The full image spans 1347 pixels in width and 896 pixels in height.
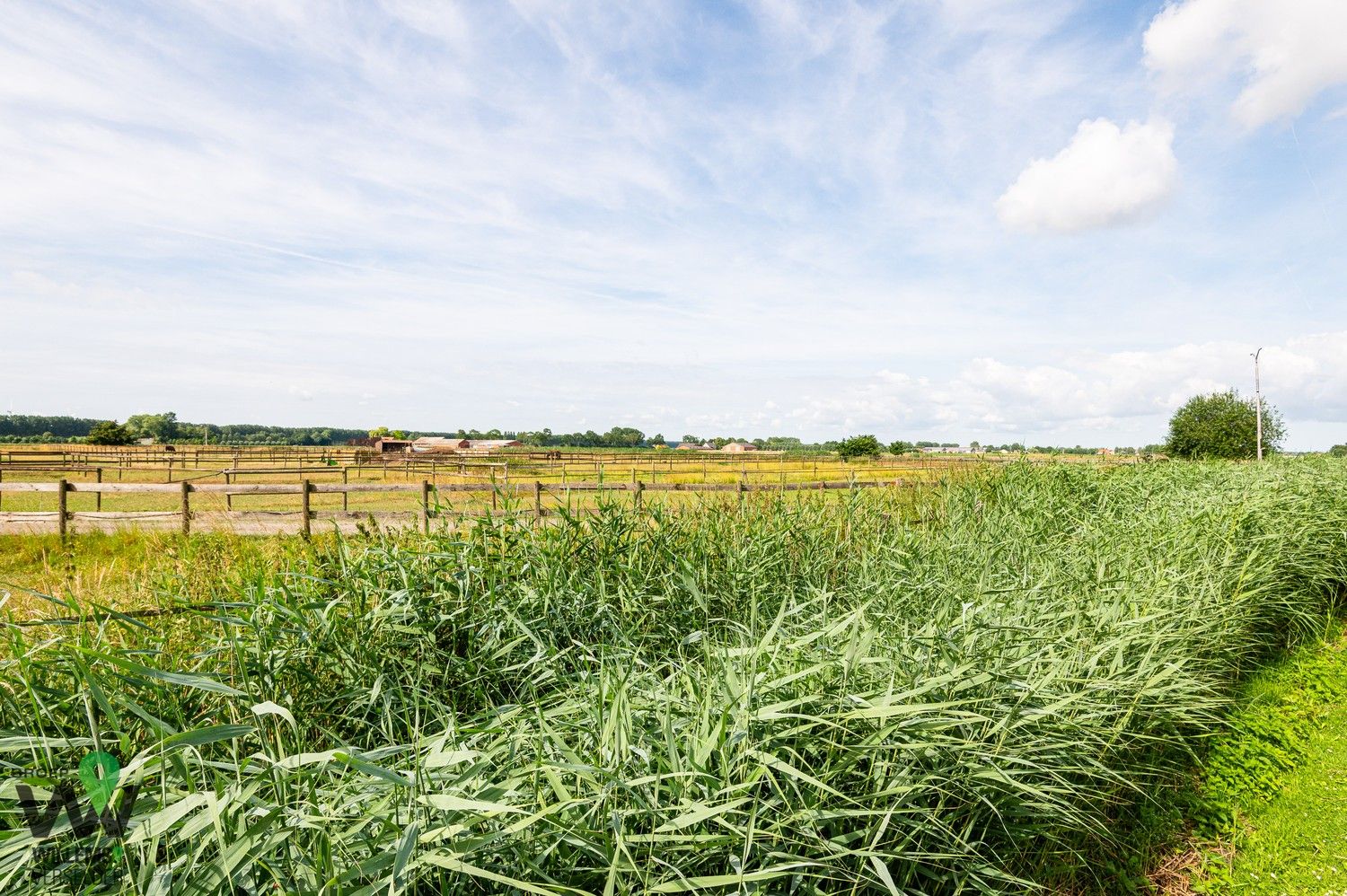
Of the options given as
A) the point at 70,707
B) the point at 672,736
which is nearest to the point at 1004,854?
the point at 672,736

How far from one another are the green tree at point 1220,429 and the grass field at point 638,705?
54.4 m

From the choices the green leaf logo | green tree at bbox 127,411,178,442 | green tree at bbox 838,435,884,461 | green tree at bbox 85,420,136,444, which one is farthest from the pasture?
green tree at bbox 127,411,178,442

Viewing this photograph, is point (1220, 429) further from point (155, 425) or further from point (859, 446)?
point (155, 425)

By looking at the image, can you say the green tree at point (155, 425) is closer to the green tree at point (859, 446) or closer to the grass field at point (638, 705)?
the green tree at point (859, 446)

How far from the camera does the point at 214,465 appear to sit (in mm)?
42750

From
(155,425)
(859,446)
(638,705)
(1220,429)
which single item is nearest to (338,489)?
(638,705)

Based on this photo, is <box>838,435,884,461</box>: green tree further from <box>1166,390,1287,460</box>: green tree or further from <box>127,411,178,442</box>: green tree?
<box>127,411,178,442</box>: green tree

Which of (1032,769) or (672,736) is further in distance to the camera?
(1032,769)

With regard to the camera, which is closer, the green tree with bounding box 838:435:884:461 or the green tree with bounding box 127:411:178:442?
the green tree with bounding box 838:435:884:461

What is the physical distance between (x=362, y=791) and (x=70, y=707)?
149 cm

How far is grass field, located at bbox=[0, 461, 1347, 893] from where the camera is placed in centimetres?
173

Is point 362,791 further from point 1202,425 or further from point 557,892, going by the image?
point 1202,425

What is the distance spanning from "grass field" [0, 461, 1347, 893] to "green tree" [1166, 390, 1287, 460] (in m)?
54.4

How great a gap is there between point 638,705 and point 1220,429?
63.4 metres
